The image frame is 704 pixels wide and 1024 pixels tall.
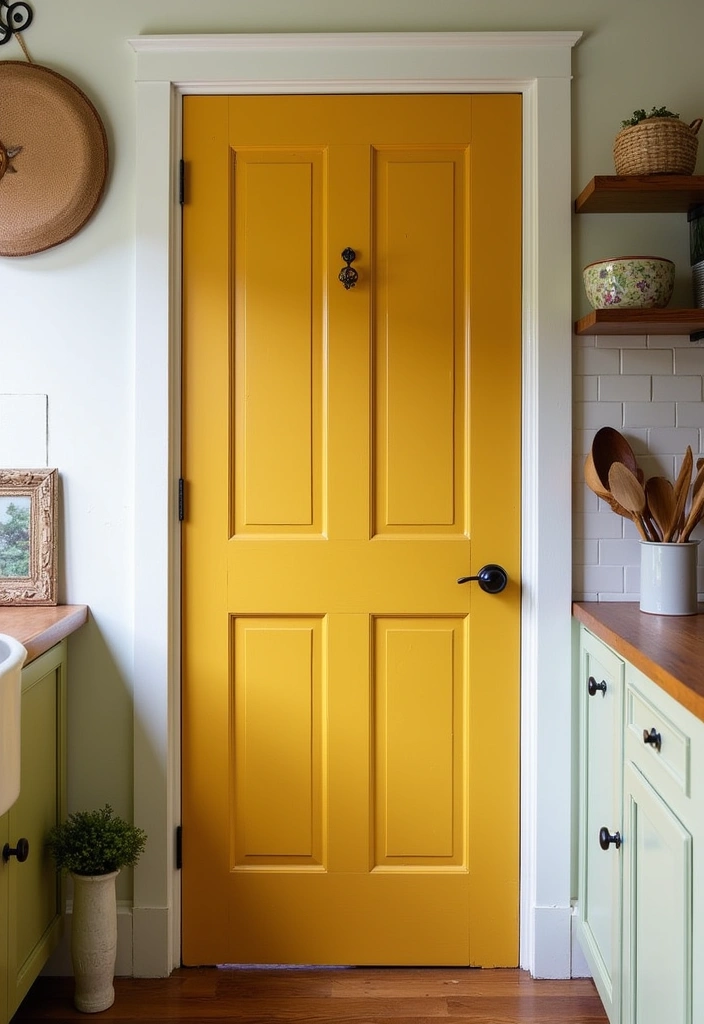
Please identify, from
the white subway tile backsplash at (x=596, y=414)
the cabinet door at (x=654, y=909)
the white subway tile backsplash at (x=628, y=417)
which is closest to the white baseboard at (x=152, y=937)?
the cabinet door at (x=654, y=909)

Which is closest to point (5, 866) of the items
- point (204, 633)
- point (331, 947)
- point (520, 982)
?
point (204, 633)

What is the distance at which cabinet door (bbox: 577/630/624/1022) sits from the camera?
1812 millimetres

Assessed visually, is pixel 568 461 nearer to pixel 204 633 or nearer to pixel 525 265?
pixel 525 265

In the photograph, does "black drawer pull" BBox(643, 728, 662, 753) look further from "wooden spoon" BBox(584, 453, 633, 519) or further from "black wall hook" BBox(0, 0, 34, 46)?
"black wall hook" BBox(0, 0, 34, 46)

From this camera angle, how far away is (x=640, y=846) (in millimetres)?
1649

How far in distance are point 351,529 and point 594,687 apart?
2.29ft

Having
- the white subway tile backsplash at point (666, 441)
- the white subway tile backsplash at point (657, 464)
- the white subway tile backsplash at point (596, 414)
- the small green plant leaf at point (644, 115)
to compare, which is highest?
the small green plant leaf at point (644, 115)

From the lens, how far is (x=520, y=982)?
7.28 feet

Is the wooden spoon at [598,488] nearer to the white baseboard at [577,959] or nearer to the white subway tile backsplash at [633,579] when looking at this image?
the white subway tile backsplash at [633,579]

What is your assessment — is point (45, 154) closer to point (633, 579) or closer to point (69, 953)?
point (633, 579)

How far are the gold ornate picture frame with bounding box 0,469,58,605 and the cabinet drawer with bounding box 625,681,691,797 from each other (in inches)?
56.0

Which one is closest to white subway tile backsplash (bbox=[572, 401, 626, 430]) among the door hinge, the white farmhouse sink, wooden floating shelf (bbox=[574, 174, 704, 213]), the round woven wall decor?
wooden floating shelf (bbox=[574, 174, 704, 213])

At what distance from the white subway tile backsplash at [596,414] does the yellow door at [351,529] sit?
159 millimetres

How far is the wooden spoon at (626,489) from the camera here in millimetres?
2035
